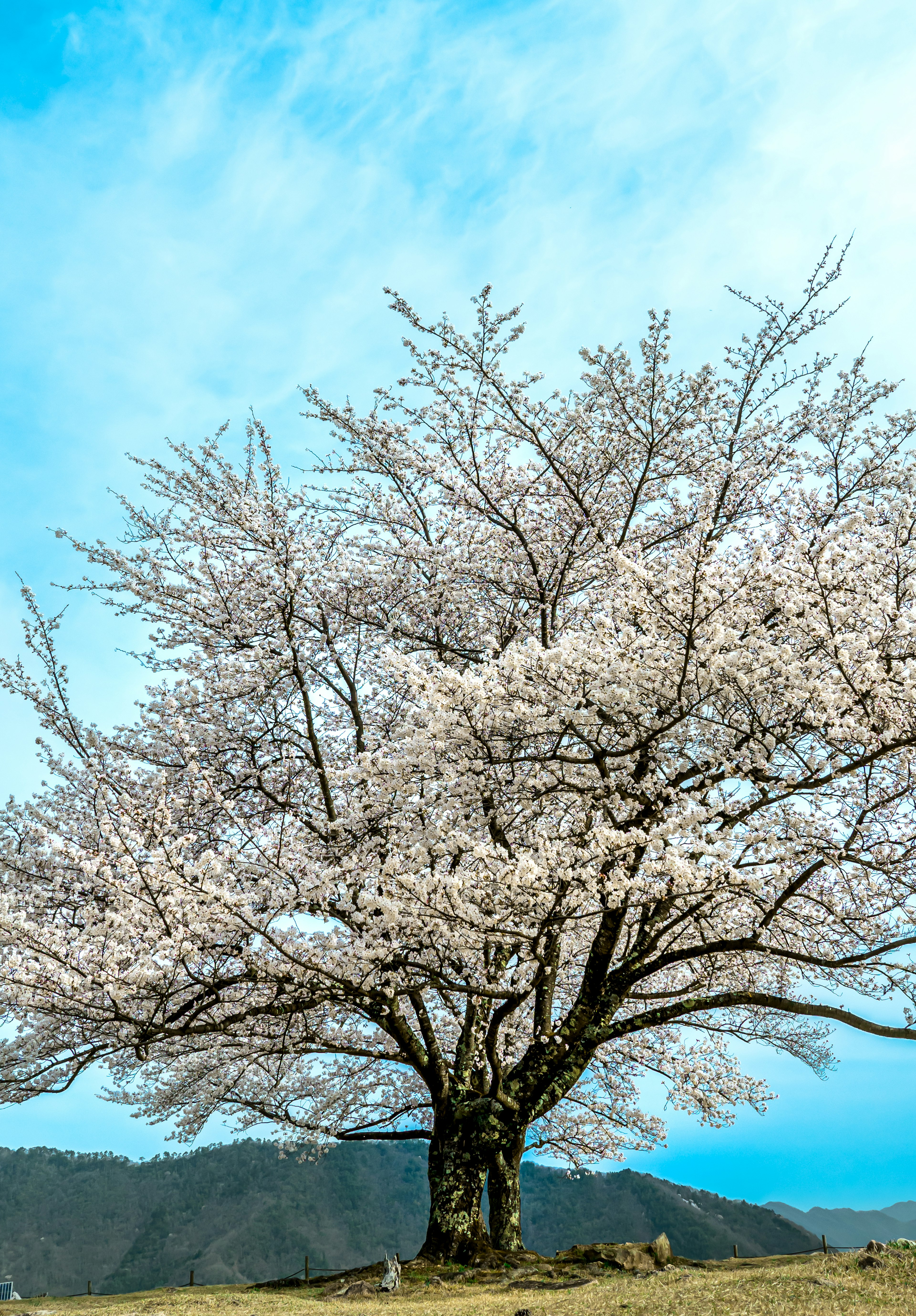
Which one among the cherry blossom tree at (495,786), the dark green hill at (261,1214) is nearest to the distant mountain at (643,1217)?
the dark green hill at (261,1214)

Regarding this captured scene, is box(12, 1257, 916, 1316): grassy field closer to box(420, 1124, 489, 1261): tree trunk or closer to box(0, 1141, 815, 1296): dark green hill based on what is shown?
box(420, 1124, 489, 1261): tree trunk

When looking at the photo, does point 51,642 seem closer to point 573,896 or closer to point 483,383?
point 483,383

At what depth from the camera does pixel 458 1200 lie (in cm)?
1133

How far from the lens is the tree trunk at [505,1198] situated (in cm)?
1149

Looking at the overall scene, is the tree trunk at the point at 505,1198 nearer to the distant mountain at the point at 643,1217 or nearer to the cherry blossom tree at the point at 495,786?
the cherry blossom tree at the point at 495,786

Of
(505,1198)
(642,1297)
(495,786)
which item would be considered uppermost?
(495,786)

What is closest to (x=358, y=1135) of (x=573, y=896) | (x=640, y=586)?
(x=573, y=896)

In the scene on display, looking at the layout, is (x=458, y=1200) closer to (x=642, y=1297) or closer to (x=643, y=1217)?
(x=642, y=1297)

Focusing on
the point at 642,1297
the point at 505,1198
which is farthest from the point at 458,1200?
the point at 642,1297

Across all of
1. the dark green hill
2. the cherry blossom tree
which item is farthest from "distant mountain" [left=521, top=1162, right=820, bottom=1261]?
the cherry blossom tree

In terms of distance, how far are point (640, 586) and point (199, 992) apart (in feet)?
23.1

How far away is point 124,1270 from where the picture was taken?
A: 27719 millimetres

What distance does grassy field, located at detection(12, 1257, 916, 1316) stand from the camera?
666 centimetres

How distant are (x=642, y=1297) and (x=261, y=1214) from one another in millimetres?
24790
